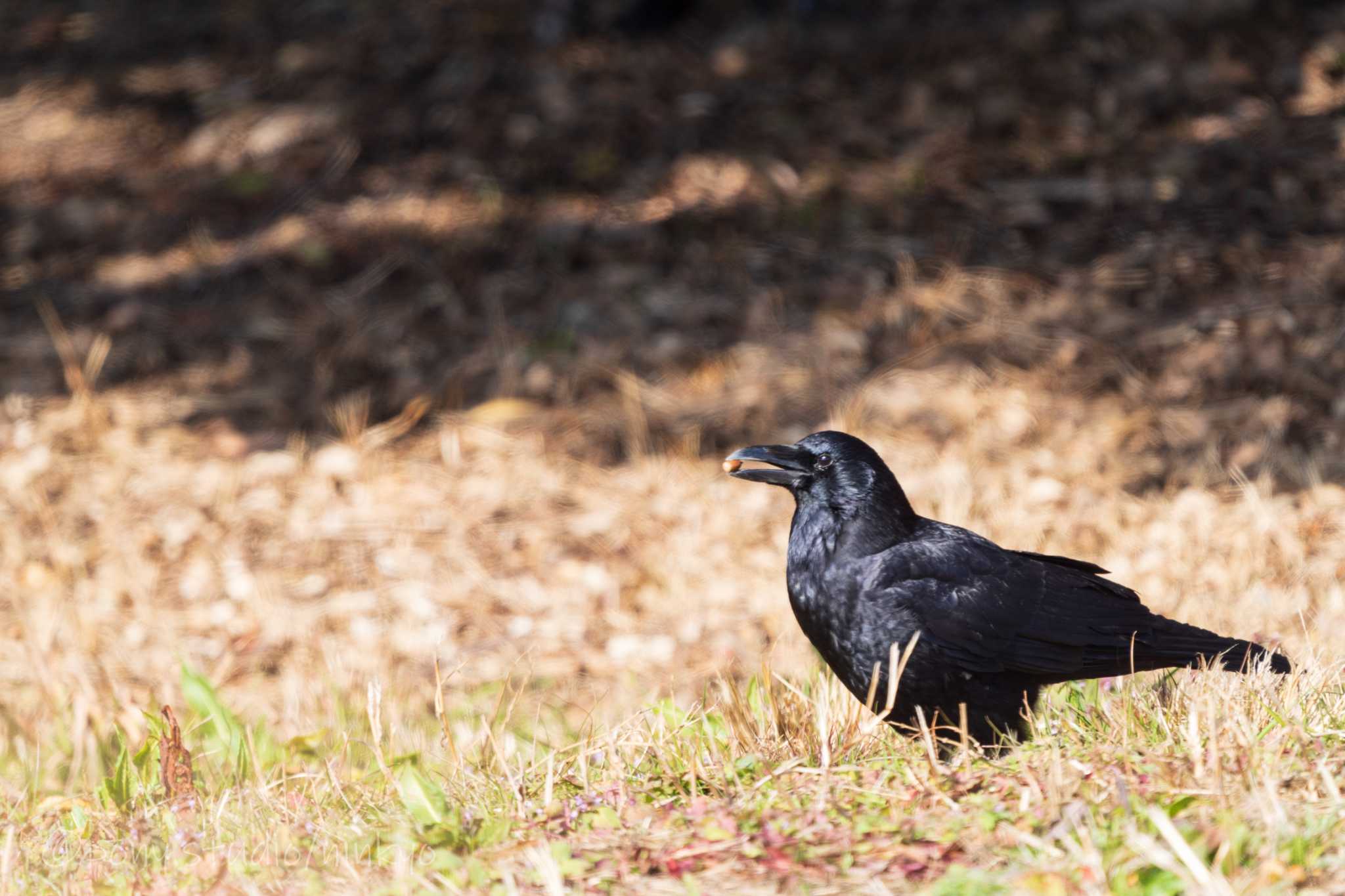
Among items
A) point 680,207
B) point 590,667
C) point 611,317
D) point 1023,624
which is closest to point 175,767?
point 1023,624

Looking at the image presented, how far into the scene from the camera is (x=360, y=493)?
20.7ft

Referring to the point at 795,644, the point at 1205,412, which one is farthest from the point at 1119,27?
the point at 795,644

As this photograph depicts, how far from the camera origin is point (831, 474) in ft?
11.9

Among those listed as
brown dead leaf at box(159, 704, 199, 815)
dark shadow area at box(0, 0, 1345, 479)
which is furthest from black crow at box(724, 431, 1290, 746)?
dark shadow area at box(0, 0, 1345, 479)

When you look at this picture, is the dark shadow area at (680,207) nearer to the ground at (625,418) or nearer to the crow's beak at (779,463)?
the ground at (625,418)

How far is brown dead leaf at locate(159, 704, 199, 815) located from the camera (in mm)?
3232

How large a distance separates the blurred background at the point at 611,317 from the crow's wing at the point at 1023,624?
95 cm

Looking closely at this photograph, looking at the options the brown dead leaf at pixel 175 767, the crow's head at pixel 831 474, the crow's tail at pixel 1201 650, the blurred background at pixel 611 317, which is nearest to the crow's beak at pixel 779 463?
the crow's head at pixel 831 474

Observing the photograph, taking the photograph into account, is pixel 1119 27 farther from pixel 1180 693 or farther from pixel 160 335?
pixel 1180 693

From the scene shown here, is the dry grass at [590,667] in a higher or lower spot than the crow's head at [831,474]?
lower

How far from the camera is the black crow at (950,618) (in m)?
3.36

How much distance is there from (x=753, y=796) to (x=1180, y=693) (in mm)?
1044

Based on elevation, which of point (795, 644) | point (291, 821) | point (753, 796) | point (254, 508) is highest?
point (753, 796)

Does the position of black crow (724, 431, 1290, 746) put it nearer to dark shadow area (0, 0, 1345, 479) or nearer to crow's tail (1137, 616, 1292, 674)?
crow's tail (1137, 616, 1292, 674)
